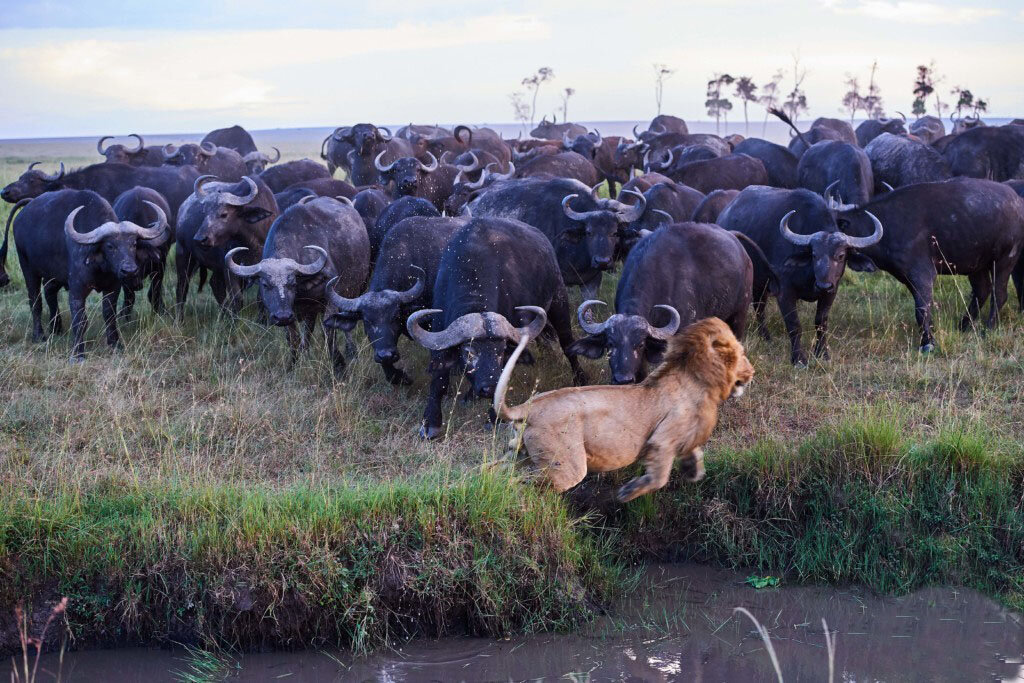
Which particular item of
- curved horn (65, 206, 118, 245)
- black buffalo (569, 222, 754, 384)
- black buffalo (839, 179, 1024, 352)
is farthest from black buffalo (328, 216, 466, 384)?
black buffalo (839, 179, 1024, 352)

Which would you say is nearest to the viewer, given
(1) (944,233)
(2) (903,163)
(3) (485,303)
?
(3) (485,303)

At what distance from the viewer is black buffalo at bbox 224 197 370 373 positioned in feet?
27.7

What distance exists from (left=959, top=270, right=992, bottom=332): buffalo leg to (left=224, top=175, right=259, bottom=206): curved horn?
6.65 meters

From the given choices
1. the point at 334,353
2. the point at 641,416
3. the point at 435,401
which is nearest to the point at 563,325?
the point at 435,401

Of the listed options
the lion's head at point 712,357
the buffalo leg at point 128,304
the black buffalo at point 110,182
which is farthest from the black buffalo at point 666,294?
the black buffalo at point 110,182

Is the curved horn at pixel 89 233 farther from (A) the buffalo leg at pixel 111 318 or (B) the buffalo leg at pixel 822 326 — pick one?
(B) the buffalo leg at pixel 822 326

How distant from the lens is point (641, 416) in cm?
530

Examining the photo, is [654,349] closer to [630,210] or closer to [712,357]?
[712,357]

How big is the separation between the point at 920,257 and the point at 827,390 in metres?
1.95

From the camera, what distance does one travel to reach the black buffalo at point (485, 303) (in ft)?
21.8

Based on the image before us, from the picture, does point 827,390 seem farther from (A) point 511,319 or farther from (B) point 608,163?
(B) point 608,163

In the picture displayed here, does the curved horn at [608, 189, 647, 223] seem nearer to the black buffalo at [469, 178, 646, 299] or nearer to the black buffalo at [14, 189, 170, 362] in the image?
the black buffalo at [469, 178, 646, 299]

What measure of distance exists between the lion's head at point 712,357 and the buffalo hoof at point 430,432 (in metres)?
2.01

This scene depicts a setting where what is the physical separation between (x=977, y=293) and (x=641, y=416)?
5.40 m
